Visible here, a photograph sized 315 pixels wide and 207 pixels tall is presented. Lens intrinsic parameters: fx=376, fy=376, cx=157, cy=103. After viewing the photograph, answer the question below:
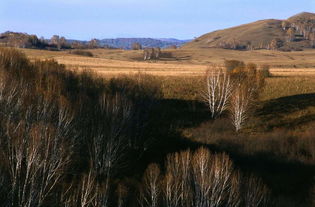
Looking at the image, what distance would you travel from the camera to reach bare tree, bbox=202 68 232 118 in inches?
2053

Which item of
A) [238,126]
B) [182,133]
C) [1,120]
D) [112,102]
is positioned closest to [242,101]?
[238,126]

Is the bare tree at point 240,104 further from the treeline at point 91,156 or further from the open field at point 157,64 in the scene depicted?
the open field at point 157,64

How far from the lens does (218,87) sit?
53.8m

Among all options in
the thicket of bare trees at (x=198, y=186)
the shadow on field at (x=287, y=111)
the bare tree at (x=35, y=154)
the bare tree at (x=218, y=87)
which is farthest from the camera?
the shadow on field at (x=287, y=111)

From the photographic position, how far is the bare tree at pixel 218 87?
52.2m

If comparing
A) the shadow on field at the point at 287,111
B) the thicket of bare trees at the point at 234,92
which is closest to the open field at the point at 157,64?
the thicket of bare trees at the point at 234,92

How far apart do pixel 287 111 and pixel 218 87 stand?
40.7 feet

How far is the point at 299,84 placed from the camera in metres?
77.2

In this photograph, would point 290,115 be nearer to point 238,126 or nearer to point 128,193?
point 238,126

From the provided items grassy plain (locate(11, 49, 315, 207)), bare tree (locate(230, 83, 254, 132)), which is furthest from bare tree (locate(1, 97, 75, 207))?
bare tree (locate(230, 83, 254, 132))

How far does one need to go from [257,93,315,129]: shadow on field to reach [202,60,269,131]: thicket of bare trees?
13.5 ft

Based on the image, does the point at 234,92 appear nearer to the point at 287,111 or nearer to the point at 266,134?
the point at 266,134

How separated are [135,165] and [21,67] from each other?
1763 centimetres

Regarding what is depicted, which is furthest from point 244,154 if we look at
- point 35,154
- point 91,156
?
point 35,154
